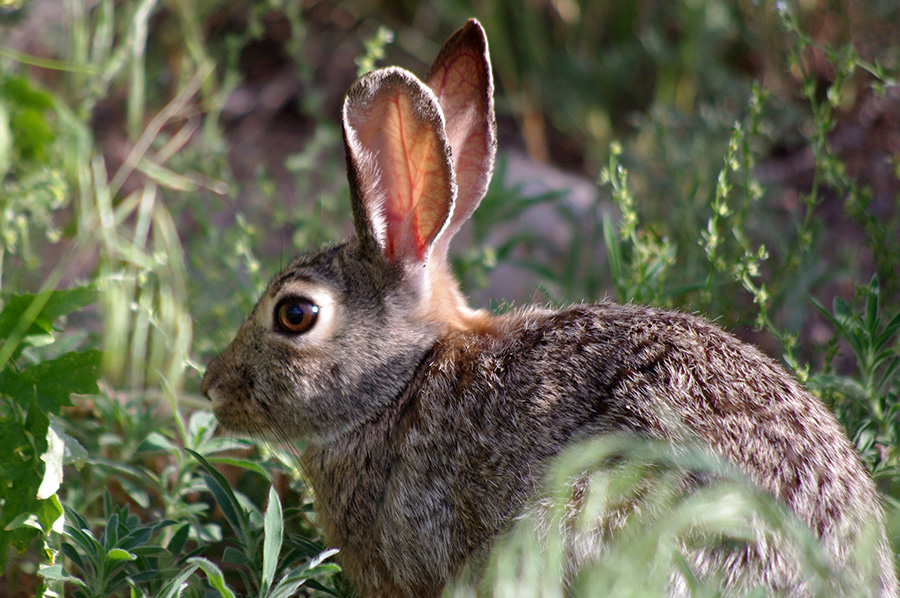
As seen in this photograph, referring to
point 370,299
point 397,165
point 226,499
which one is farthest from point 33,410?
point 397,165

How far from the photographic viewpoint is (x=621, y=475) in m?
2.67

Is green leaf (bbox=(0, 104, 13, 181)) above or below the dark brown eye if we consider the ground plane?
above

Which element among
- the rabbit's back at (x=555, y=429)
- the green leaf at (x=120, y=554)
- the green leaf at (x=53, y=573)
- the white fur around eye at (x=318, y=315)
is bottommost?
the rabbit's back at (x=555, y=429)

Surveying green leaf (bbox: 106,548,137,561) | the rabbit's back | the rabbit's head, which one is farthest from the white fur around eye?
green leaf (bbox: 106,548,137,561)

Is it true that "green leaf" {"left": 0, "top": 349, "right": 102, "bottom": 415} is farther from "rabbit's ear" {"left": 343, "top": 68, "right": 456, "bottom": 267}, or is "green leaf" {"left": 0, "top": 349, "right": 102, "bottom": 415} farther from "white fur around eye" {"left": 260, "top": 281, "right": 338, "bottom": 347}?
"rabbit's ear" {"left": 343, "top": 68, "right": 456, "bottom": 267}

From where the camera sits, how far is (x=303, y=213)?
5.15 m

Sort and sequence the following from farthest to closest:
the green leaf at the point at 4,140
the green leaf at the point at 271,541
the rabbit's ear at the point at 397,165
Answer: the green leaf at the point at 4,140 < the rabbit's ear at the point at 397,165 < the green leaf at the point at 271,541

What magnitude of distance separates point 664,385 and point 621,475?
323 mm

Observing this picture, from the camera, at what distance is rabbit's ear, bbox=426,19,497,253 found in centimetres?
350

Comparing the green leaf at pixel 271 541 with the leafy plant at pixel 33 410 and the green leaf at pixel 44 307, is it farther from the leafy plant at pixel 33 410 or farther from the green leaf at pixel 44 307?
the green leaf at pixel 44 307

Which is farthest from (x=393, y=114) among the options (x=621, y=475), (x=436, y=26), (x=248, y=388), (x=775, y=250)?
(x=436, y=26)

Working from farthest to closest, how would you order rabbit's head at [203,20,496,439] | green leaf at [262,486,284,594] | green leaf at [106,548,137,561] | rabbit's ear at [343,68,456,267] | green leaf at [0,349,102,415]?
rabbit's head at [203,20,496,439], rabbit's ear at [343,68,456,267], green leaf at [0,349,102,415], green leaf at [106,548,137,561], green leaf at [262,486,284,594]

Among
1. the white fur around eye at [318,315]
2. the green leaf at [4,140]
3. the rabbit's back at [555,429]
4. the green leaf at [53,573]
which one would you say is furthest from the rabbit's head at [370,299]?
the green leaf at [4,140]

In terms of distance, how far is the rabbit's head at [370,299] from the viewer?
10.8 feet
